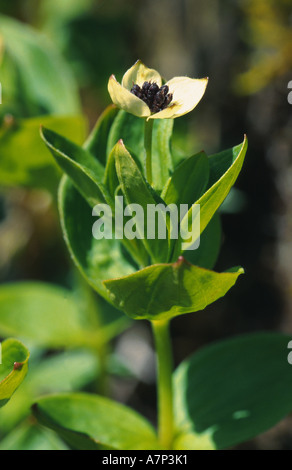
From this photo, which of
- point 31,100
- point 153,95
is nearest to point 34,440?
point 153,95

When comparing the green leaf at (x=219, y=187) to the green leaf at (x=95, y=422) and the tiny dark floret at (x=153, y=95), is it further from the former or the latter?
the green leaf at (x=95, y=422)

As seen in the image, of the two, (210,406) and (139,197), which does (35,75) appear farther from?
(210,406)

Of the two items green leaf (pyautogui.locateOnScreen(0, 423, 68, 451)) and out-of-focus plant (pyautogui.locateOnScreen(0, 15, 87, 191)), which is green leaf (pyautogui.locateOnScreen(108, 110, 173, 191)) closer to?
out-of-focus plant (pyautogui.locateOnScreen(0, 15, 87, 191))

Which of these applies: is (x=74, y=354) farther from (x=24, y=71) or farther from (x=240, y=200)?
(x=24, y=71)

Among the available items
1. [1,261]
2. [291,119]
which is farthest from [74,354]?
[291,119]

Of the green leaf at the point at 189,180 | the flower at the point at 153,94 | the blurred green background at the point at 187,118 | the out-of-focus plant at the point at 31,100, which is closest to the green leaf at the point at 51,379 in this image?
the blurred green background at the point at 187,118

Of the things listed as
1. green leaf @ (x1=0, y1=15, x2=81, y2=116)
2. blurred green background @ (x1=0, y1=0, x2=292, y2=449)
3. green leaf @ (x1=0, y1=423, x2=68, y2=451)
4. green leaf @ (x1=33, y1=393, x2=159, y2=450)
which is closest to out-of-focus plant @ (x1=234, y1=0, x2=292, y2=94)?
blurred green background @ (x1=0, y1=0, x2=292, y2=449)
